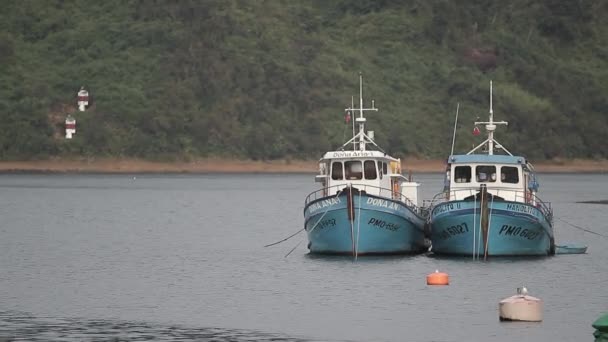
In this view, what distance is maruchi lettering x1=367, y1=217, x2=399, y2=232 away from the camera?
208 feet

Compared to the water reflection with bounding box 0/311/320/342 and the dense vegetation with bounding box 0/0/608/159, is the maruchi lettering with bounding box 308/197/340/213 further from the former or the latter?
the dense vegetation with bounding box 0/0/608/159

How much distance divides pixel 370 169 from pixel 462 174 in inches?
163

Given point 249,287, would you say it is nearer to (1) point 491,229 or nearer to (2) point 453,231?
(2) point 453,231

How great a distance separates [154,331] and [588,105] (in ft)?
509

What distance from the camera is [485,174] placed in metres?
64.8

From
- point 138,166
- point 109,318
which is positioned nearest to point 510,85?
point 138,166

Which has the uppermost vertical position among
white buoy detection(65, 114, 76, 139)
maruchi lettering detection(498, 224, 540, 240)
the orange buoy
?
white buoy detection(65, 114, 76, 139)

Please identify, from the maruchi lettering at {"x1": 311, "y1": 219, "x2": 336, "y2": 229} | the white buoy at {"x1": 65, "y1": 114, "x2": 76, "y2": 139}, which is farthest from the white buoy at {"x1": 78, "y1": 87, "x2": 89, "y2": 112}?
the maruchi lettering at {"x1": 311, "y1": 219, "x2": 336, "y2": 229}

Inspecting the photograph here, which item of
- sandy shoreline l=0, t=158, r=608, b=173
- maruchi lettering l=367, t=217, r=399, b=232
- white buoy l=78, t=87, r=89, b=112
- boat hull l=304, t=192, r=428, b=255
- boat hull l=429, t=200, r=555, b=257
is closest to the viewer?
boat hull l=429, t=200, r=555, b=257

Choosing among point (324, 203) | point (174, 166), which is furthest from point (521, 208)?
point (174, 166)

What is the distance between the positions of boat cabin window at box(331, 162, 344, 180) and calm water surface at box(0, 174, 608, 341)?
12.1 ft

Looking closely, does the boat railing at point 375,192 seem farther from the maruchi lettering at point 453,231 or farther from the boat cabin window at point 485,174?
the boat cabin window at point 485,174

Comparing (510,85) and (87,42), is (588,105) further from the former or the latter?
(87,42)

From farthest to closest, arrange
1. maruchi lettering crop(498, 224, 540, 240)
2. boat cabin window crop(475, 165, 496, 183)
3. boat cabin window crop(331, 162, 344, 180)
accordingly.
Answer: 1. boat cabin window crop(331, 162, 344, 180)
2. boat cabin window crop(475, 165, 496, 183)
3. maruchi lettering crop(498, 224, 540, 240)
